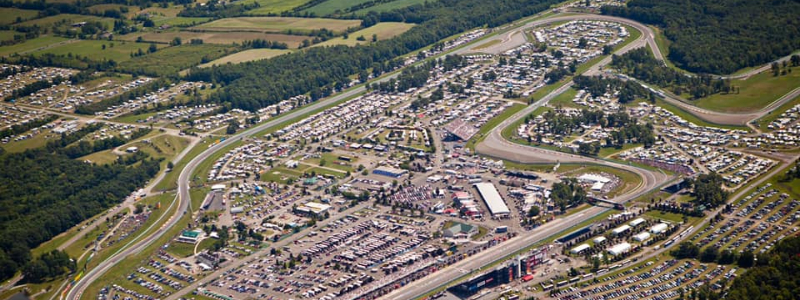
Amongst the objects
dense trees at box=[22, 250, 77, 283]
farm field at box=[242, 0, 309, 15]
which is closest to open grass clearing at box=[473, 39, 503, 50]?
farm field at box=[242, 0, 309, 15]

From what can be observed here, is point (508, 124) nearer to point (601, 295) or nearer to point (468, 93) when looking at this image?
point (468, 93)

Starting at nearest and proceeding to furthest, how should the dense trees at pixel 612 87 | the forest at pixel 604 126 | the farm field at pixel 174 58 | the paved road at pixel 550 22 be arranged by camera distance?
the forest at pixel 604 126 → the dense trees at pixel 612 87 → the farm field at pixel 174 58 → the paved road at pixel 550 22

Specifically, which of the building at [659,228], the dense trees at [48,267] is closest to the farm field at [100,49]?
the dense trees at [48,267]

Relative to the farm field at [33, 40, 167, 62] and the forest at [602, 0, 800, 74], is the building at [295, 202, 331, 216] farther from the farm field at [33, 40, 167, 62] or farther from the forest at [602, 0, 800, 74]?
the farm field at [33, 40, 167, 62]

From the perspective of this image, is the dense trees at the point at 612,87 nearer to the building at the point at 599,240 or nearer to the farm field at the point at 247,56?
the building at the point at 599,240

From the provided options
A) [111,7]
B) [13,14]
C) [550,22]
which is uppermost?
[13,14]

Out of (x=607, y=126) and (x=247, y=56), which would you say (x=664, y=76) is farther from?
(x=247, y=56)

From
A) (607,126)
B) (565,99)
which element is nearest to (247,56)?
(565,99)
